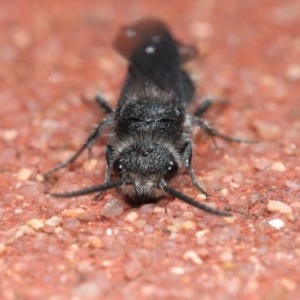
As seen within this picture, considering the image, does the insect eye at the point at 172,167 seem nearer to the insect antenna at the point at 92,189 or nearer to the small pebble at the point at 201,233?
the insect antenna at the point at 92,189

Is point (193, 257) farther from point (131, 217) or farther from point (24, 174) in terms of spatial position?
point (24, 174)

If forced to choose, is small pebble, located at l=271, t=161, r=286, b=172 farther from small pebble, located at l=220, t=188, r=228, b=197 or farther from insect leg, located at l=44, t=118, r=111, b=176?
insect leg, located at l=44, t=118, r=111, b=176

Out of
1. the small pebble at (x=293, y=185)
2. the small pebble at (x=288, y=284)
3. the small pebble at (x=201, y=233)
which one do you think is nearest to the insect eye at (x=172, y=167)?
the small pebble at (x=201, y=233)

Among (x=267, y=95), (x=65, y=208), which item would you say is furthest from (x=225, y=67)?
(x=65, y=208)

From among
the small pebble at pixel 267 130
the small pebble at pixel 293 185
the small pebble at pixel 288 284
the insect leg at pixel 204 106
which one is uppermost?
the insect leg at pixel 204 106

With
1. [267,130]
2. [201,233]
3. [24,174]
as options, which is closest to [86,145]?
[24,174]
